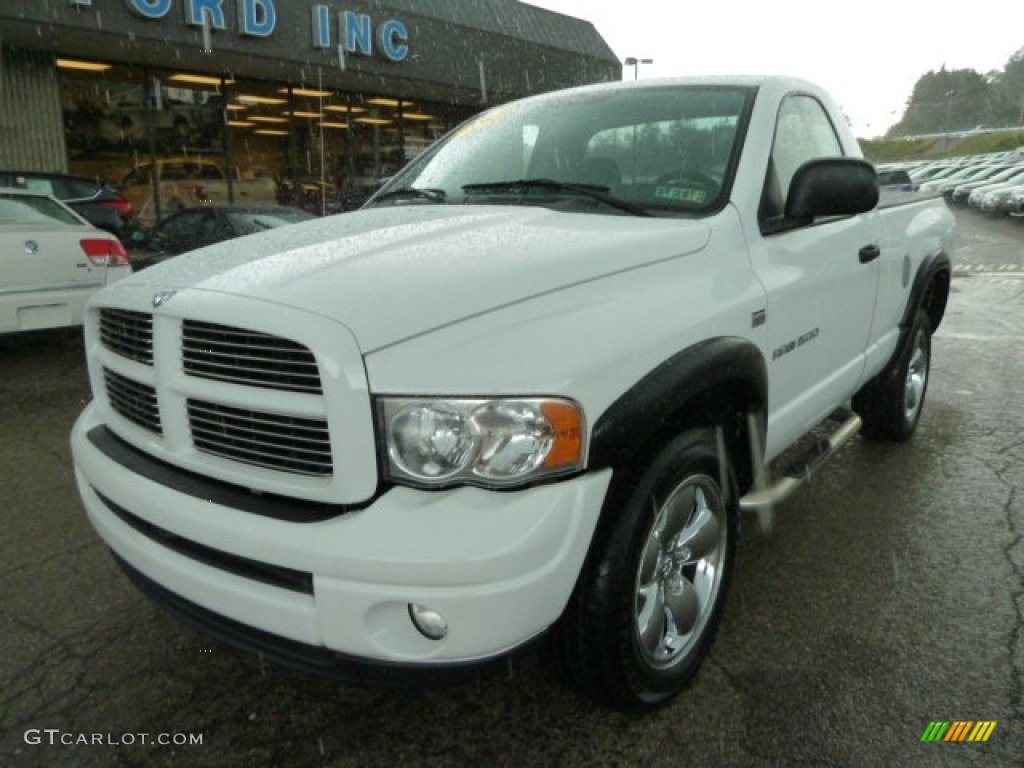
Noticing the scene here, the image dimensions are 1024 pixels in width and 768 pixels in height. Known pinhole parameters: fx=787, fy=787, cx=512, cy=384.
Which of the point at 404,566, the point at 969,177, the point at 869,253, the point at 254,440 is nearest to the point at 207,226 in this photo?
the point at 869,253

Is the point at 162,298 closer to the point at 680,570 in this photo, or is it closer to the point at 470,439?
the point at 470,439

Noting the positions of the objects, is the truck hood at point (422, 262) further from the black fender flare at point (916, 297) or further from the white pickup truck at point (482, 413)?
the black fender flare at point (916, 297)

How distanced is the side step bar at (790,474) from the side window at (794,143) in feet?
2.96

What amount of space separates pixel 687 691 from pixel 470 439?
1195mm

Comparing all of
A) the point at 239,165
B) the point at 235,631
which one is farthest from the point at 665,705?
the point at 239,165

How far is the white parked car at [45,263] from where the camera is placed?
19.1ft

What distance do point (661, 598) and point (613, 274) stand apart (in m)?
0.94

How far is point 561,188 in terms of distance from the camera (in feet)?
9.29

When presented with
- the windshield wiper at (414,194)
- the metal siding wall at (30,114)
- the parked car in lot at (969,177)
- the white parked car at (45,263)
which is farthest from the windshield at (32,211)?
the parked car in lot at (969,177)

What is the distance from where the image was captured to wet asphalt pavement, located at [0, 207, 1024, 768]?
7.02 feet

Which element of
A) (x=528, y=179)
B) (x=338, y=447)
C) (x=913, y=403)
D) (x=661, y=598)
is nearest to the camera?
(x=338, y=447)

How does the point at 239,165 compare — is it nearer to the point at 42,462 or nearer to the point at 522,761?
the point at 42,462

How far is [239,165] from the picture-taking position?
1590 cm

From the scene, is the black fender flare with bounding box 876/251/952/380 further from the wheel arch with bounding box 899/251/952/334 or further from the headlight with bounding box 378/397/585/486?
the headlight with bounding box 378/397/585/486
